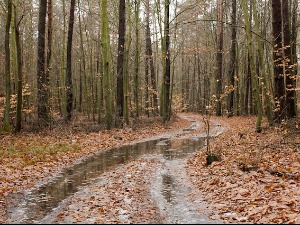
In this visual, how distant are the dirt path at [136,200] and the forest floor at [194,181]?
0.8 inches

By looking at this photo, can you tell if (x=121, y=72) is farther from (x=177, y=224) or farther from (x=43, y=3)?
(x=177, y=224)

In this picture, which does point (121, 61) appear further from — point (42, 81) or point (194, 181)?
point (194, 181)

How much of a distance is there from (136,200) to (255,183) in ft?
9.29

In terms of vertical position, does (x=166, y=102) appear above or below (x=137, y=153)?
above

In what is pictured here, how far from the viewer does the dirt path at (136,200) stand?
5.96 metres

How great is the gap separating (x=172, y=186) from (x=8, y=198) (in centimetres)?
410

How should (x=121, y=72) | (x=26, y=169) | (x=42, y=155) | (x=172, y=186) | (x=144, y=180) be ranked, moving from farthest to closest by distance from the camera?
(x=121, y=72)
(x=42, y=155)
(x=26, y=169)
(x=144, y=180)
(x=172, y=186)

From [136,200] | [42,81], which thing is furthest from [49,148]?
[136,200]

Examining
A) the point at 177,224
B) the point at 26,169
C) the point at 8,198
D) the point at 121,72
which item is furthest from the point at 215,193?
the point at 121,72

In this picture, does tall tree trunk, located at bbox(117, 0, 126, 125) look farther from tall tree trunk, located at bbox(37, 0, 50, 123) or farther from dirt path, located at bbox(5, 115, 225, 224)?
dirt path, located at bbox(5, 115, 225, 224)

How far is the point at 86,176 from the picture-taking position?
9.61 metres

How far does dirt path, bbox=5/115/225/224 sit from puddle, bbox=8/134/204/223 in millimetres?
172

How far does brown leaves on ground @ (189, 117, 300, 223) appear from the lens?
5570mm

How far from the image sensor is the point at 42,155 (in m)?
12.0
